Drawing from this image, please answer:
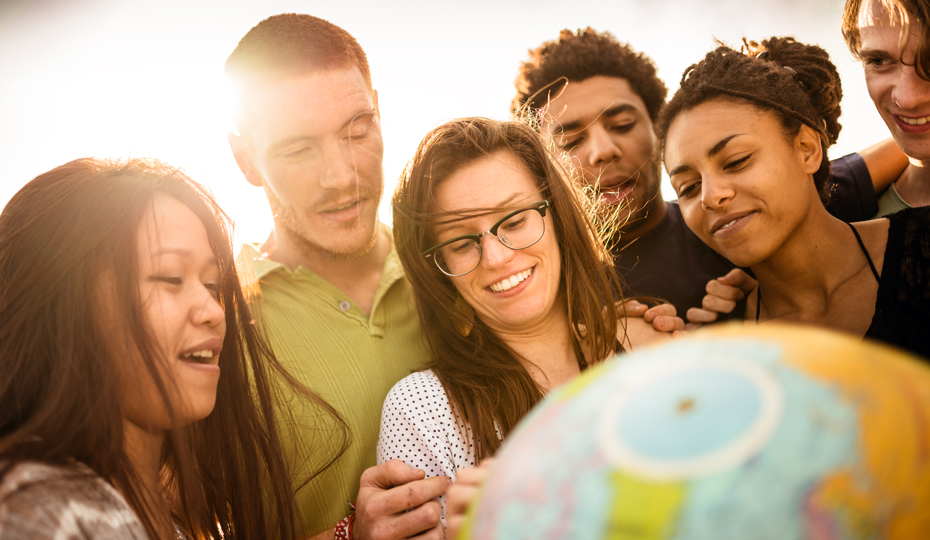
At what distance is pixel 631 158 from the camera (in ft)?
13.5

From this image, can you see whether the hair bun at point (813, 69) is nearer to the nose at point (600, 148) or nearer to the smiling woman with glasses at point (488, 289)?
the nose at point (600, 148)

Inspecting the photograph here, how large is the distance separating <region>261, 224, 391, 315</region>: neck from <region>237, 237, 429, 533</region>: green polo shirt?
0.34 feet

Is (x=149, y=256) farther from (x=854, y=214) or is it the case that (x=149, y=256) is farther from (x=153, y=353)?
(x=854, y=214)

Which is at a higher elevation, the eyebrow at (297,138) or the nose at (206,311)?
the eyebrow at (297,138)

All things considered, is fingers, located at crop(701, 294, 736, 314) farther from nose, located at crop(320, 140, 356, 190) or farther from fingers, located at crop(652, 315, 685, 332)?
nose, located at crop(320, 140, 356, 190)

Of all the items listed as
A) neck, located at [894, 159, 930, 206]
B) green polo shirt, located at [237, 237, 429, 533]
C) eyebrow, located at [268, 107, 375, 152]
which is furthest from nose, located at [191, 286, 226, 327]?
neck, located at [894, 159, 930, 206]

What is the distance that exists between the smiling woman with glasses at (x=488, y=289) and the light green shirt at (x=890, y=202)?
162 centimetres

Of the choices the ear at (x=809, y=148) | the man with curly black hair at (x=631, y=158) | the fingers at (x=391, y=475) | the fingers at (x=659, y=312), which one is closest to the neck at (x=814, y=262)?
the ear at (x=809, y=148)

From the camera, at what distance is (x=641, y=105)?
439cm

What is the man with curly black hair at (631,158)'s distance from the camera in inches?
141

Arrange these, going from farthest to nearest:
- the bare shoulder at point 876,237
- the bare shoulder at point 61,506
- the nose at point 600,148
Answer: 1. the nose at point 600,148
2. the bare shoulder at point 876,237
3. the bare shoulder at point 61,506

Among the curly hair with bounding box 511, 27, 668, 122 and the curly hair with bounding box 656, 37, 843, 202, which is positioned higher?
the curly hair with bounding box 511, 27, 668, 122

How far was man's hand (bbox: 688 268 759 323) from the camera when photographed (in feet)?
10.6

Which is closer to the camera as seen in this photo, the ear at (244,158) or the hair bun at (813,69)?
the hair bun at (813,69)
